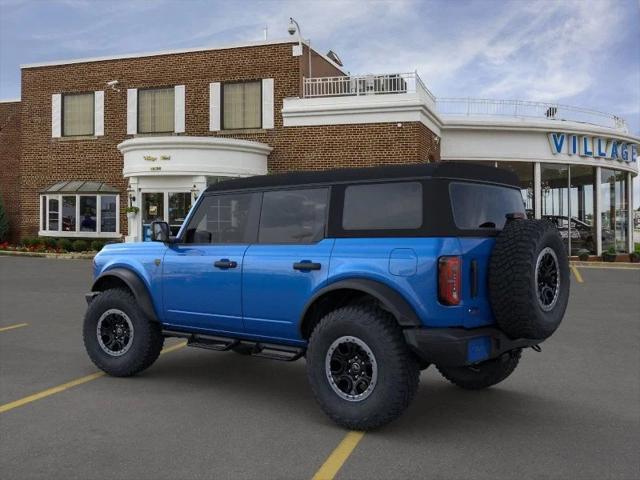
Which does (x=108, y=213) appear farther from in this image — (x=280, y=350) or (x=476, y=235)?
(x=476, y=235)

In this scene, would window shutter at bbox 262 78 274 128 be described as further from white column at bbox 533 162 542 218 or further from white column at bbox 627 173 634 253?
white column at bbox 627 173 634 253

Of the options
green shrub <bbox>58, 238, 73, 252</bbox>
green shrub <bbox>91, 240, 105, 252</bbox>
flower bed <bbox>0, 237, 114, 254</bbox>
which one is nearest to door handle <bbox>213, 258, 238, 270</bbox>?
flower bed <bbox>0, 237, 114, 254</bbox>

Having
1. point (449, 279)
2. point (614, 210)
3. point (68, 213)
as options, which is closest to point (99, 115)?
point (68, 213)

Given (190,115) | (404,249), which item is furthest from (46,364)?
(190,115)

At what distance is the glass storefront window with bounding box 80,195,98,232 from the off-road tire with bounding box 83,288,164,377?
2016cm

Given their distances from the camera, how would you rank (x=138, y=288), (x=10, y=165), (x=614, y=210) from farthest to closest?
(x=10, y=165) → (x=614, y=210) → (x=138, y=288)

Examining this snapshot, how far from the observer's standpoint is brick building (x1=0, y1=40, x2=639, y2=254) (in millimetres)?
21953

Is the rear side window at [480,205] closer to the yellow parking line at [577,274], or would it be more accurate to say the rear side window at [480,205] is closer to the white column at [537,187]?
the yellow parking line at [577,274]

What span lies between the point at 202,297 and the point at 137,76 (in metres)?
22.0

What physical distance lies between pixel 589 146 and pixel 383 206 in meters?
23.8

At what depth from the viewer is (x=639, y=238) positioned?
1534 inches

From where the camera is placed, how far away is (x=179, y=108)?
2495 centimetres

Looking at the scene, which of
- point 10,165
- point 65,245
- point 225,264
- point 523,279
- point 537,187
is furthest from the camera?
point 10,165

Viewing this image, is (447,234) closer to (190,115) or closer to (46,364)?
(46,364)
